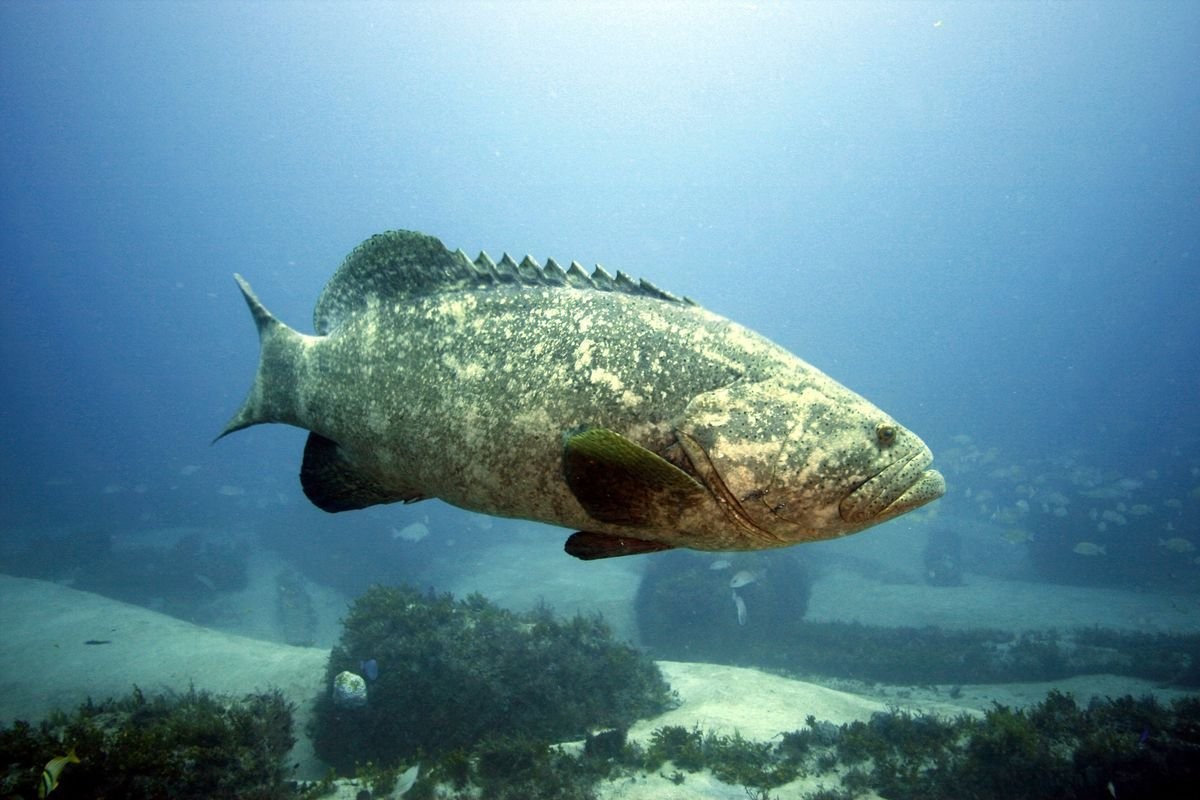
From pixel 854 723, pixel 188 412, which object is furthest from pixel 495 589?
pixel 188 412

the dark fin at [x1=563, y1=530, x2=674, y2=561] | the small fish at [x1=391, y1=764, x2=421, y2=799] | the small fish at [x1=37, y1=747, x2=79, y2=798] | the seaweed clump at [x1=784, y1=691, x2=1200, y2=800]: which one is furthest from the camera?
the small fish at [x1=391, y1=764, x2=421, y2=799]

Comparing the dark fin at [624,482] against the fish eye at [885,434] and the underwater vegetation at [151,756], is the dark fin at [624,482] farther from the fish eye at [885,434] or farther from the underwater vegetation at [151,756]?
the underwater vegetation at [151,756]

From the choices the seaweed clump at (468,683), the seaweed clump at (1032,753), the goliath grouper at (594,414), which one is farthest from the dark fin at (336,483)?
the seaweed clump at (1032,753)

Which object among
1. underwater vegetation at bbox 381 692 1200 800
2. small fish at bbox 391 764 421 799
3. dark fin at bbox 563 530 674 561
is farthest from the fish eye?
small fish at bbox 391 764 421 799

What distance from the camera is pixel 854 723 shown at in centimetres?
782

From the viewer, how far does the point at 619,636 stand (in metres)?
16.3

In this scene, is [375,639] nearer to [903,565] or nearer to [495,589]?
[495,589]

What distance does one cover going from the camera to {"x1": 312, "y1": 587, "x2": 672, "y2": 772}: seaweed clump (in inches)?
317

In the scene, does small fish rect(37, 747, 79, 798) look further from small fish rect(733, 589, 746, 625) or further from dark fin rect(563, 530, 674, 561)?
small fish rect(733, 589, 746, 625)

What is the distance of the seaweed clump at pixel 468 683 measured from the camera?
8062 mm

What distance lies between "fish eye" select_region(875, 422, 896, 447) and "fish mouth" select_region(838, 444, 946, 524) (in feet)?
0.23

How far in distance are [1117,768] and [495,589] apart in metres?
20.3

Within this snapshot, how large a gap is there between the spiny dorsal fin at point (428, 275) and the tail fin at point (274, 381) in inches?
12.8

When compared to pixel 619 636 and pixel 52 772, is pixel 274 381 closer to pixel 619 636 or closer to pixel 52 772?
pixel 52 772
